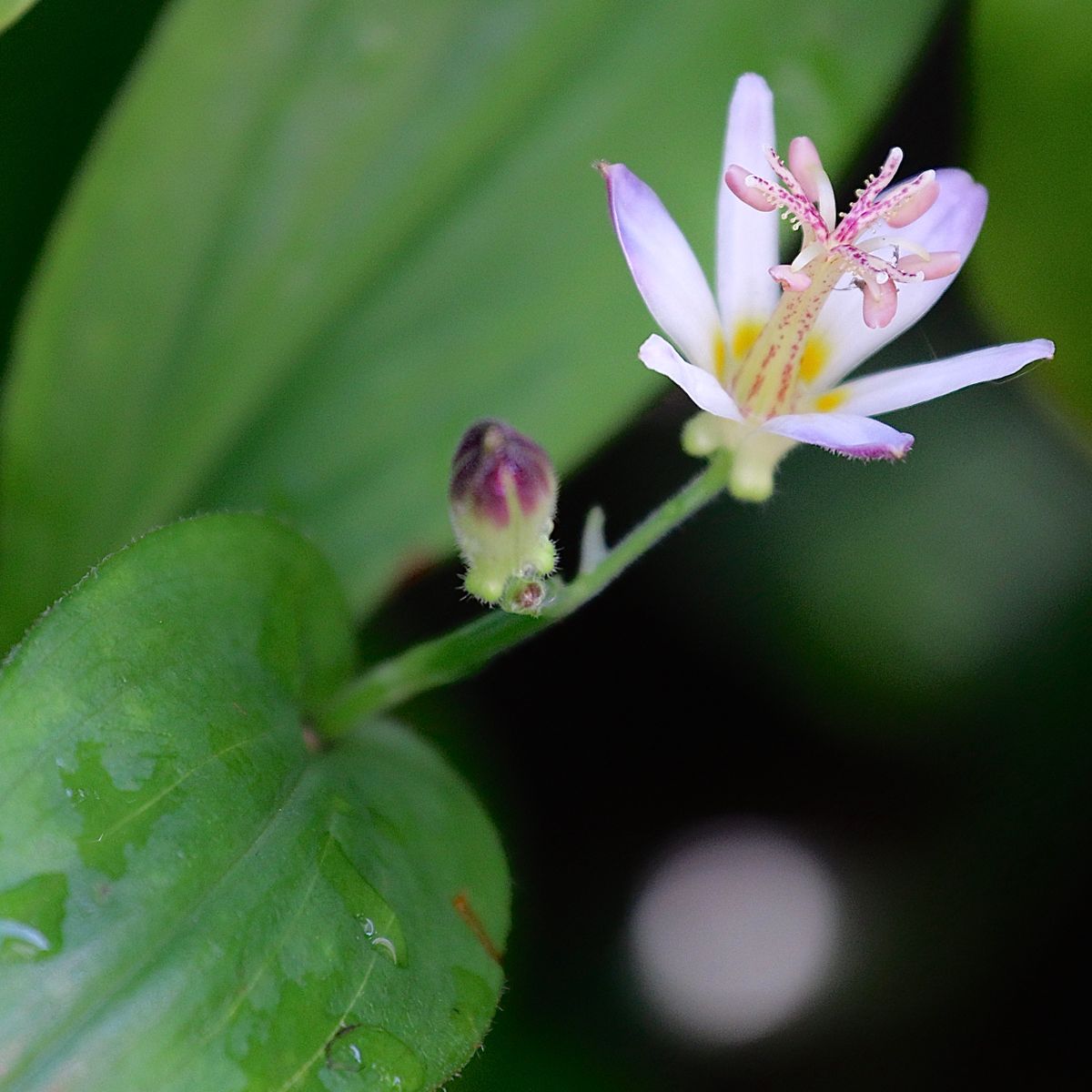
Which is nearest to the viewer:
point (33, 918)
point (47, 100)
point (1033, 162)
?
point (33, 918)

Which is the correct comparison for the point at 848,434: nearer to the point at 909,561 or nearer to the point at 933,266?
the point at 933,266

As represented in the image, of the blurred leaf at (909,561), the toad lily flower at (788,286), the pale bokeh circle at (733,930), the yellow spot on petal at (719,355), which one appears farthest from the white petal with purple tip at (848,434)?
the pale bokeh circle at (733,930)

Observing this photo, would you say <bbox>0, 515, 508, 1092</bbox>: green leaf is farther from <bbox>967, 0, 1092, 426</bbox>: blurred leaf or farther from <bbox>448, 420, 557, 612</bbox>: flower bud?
<bbox>967, 0, 1092, 426</bbox>: blurred leaf

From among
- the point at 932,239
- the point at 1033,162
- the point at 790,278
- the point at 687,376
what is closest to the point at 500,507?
the point at 687,376

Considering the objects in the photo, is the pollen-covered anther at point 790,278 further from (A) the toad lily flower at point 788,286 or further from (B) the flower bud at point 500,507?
(B) the flower bud at point 500,507

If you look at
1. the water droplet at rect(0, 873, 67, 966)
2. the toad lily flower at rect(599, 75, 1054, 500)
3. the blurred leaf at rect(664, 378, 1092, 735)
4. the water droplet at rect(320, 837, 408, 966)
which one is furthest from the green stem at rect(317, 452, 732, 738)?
the blurred leaf at rect(664, 378, 1092, 735)

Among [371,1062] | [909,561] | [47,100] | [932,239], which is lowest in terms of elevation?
[909,561]
